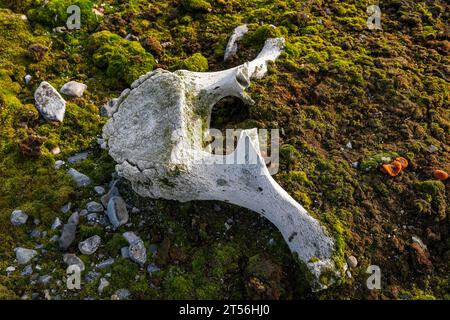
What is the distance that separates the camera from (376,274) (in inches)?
243

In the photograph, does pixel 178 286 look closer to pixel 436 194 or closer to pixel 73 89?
pixel 436 194

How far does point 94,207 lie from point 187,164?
73.4 inches

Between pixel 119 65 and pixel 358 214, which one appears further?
pixel 119 65

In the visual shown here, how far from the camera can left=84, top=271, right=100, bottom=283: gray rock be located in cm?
622

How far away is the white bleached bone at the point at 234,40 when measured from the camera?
907 cm

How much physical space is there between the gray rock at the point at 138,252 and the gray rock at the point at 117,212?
1.50 feet

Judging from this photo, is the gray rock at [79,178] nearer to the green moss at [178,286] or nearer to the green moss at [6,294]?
the green moss at [6,294]

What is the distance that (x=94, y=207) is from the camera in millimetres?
6949

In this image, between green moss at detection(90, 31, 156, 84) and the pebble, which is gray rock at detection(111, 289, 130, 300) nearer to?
green moss at detection(90, 31, 156, 84)

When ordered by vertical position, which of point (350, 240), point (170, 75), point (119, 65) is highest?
point (170, 75)

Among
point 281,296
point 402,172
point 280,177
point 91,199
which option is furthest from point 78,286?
point 402,172

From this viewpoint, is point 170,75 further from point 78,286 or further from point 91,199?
point 78,286

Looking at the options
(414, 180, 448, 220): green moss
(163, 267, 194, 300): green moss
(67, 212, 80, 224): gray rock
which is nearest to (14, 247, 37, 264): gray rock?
(67, 212, 80, 224): gray rock

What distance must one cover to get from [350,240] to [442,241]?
148 centimetres
